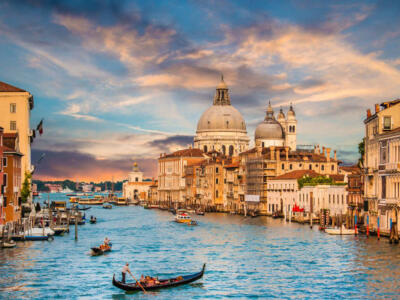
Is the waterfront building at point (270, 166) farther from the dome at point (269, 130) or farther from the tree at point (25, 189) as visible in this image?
the dome at point (269, 130)

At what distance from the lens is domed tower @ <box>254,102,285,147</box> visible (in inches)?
5497

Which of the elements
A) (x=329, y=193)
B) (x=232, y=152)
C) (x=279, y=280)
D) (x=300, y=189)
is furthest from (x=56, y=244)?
(x=232, y=152)

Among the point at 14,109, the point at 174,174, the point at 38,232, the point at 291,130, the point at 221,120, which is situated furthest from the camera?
the point at 221,120

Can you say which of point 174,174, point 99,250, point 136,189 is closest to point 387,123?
point 99,250

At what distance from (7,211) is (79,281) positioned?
16873 mm

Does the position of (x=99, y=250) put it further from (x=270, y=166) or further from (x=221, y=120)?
(x=221, y=120)

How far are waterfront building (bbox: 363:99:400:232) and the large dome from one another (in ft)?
→ 343

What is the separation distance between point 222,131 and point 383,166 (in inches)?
4332

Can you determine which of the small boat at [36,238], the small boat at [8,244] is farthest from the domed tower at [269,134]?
the small boat at [8,244]

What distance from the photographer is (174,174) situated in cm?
14025

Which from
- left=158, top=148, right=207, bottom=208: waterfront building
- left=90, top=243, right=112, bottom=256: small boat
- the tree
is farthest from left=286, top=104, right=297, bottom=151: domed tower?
left=90, top=243, right=112, bottom=256: small boat

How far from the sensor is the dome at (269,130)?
460 ft

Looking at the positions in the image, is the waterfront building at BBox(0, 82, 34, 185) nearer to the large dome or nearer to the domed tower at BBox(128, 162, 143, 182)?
the large dome

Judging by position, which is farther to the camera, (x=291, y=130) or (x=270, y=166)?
(x=291, y=130)
